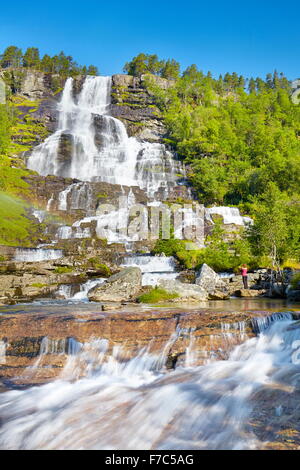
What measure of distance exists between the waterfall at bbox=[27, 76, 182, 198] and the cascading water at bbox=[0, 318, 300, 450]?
1715 inches

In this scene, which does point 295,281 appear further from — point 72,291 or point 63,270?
point 63,270

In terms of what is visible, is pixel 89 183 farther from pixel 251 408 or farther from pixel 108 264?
pixel 251 408

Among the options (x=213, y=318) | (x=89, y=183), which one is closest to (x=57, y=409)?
(x=213, y=318)

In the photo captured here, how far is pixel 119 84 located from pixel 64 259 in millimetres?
84355

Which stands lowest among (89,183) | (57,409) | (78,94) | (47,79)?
(57,409)

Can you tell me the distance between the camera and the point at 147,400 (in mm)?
8484

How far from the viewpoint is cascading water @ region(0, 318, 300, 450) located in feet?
22.2

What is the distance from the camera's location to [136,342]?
11.5 metres

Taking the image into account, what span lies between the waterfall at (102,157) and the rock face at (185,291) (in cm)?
3414

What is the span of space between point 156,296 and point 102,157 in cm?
5194

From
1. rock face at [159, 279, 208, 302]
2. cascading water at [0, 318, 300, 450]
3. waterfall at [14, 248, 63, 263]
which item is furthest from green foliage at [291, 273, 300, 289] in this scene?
waterfall at [14, 248, 63, 263]

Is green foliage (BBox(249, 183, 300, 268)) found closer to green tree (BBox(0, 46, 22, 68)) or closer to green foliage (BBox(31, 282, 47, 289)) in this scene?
green foliage (BBox(31, 282, 47, 289))

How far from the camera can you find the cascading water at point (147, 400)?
6.76 metres

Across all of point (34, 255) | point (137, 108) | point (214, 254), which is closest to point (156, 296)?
point (214, 254)
